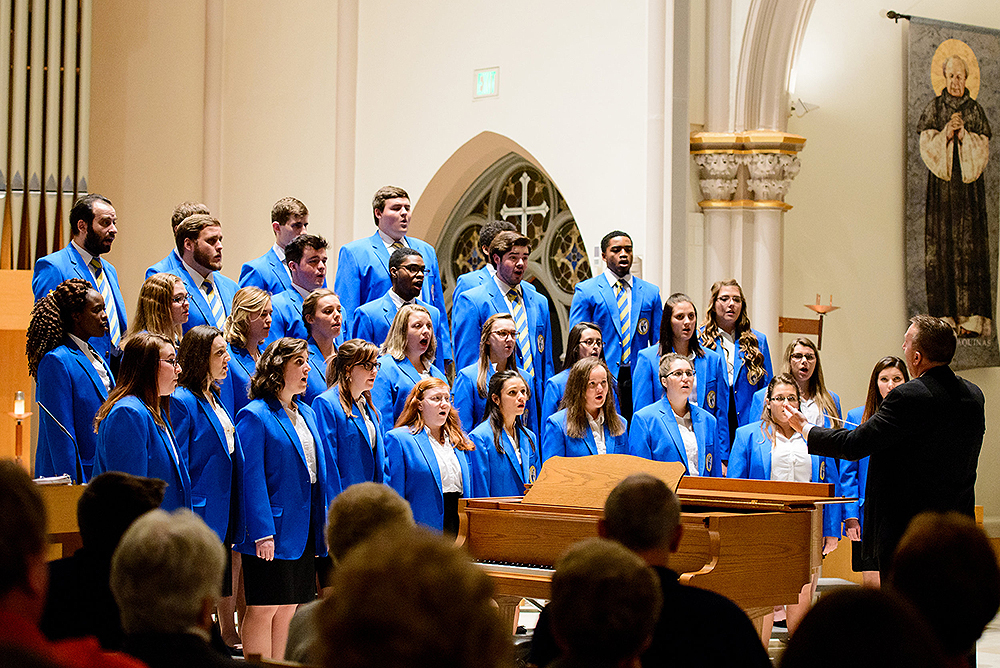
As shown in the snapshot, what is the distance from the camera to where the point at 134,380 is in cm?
450

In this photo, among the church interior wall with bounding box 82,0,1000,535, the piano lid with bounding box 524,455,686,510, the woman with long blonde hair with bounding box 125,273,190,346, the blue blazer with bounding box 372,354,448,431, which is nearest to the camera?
the piano lid with bounding box 524,455,686,510

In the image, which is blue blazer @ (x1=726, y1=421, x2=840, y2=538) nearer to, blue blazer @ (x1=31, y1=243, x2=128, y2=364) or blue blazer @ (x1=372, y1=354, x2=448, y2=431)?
blue blazer @ (x1=372, y1=354, x2=448, y2=431)

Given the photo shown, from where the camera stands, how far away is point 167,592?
6.77ft

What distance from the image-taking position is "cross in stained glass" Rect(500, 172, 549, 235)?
405 inches

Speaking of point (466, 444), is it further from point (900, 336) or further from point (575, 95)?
point (900, 336)

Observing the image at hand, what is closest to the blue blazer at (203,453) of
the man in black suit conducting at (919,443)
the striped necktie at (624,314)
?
the man in black suit conducting at (919,443)

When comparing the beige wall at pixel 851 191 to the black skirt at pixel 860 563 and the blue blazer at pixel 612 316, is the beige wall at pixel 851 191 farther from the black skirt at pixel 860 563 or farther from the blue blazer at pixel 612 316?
the black skirt at pixel 860 563

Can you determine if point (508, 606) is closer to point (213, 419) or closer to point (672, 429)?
point (213, 419)

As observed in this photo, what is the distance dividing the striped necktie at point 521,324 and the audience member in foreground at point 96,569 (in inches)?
165

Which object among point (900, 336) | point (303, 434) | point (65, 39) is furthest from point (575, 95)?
point (303, 434)

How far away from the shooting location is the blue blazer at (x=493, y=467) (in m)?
5.71

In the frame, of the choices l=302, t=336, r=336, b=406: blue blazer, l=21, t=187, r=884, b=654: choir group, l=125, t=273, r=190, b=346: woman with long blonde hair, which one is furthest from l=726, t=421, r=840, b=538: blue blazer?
l=125, t=273, r=190, b=346: woman with long blonde hair

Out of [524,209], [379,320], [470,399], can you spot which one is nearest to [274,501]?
[470,399]

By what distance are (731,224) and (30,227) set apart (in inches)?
194
